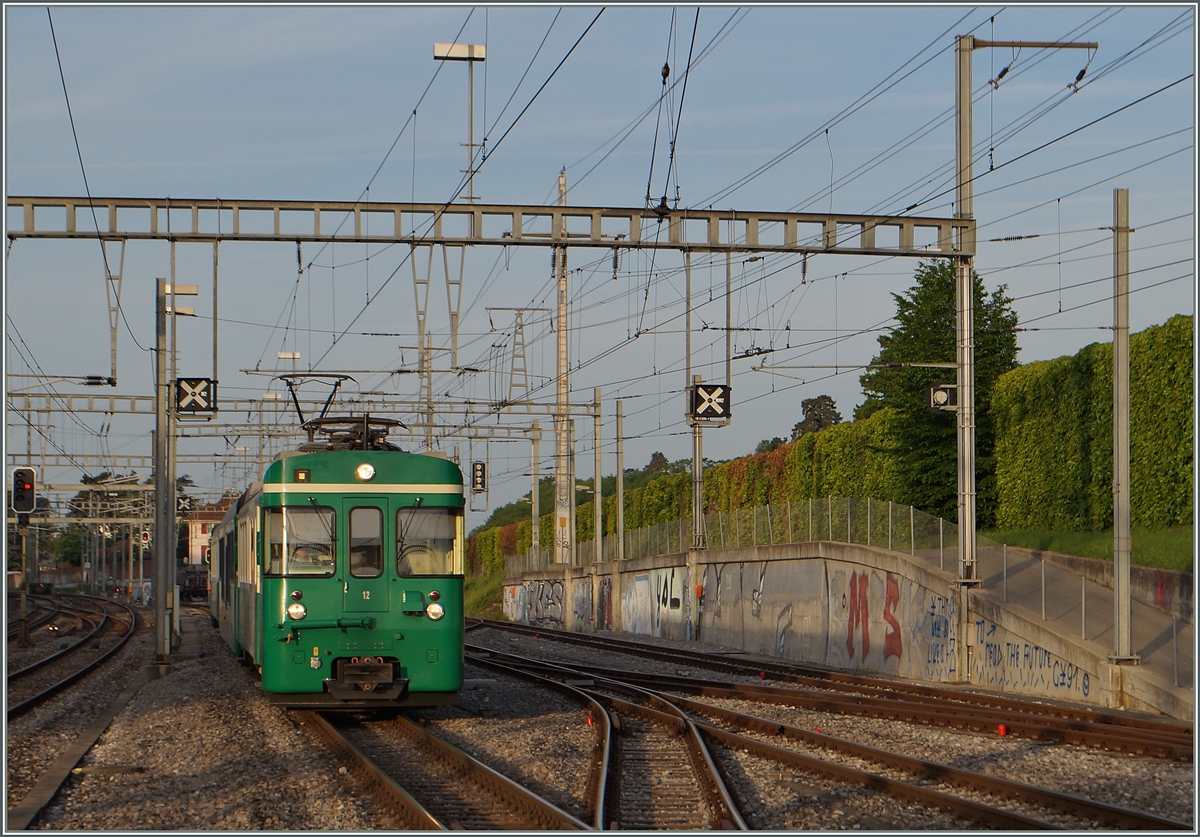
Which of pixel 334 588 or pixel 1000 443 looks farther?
pixel 1000 443

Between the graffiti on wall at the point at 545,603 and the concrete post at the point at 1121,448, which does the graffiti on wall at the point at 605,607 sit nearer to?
the graffiti on wall at the point at 545,603

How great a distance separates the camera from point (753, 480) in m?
48.4

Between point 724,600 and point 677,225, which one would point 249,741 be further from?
point 724,600

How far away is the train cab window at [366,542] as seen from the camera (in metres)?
14.9

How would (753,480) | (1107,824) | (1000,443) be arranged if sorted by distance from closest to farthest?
(1107,824)
(1000,443)
(753,480)

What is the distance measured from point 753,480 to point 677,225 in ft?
92.7

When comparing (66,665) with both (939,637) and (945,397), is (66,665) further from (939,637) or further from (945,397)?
(945,397)

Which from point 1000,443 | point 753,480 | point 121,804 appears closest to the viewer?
point 121,804

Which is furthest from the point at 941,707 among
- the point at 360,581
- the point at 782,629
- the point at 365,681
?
the point at 782,629

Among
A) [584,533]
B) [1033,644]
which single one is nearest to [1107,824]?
[1033,644]

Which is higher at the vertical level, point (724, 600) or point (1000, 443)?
point (1000, 443)

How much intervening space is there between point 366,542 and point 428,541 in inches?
26.8

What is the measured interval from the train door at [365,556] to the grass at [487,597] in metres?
51.2

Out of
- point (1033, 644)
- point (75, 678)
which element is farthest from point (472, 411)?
point (1033, 644)
